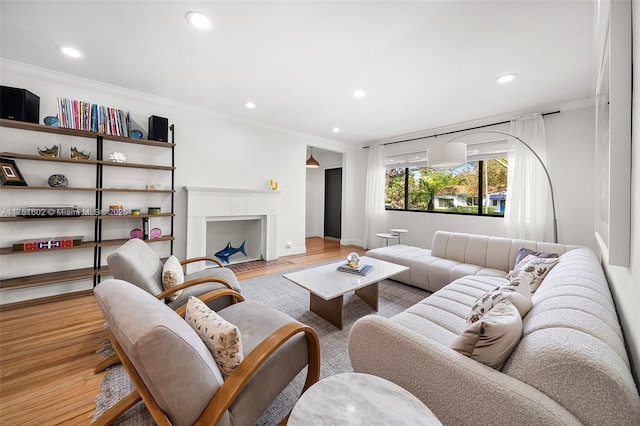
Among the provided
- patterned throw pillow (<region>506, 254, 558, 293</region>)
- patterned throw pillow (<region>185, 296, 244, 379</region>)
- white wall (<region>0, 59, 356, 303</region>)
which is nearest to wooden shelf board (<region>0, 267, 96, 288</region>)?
white wall (<region>0, 59, 356, 303</region>)

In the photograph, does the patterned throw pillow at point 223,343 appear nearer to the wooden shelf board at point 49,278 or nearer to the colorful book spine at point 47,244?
the wooden shelf board at point 49,278

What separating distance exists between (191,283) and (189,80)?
8.23ft

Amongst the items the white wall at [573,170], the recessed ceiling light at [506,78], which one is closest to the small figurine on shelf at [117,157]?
the recessed ceiling light at [506,78]

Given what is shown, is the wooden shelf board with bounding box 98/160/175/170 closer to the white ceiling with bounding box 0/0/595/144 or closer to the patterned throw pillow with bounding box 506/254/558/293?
the white ceiling with bounding box 0/0/595/144

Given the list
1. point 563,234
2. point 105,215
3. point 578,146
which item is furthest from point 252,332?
point 578,146

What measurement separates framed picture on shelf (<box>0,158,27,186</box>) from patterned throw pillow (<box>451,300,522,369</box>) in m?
4.17

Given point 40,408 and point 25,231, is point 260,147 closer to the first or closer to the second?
point 25,231

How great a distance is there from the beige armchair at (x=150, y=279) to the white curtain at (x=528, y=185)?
13.7 feet

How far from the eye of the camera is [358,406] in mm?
→ 768

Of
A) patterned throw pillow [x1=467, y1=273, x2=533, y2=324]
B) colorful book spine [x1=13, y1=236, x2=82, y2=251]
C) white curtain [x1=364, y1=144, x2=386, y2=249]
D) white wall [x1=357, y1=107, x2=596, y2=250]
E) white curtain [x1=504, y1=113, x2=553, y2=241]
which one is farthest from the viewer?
white curtain [x1=364, y1=144, x2=386, y2=249]

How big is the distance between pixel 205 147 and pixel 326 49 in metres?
2.63

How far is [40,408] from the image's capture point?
53.1 inches

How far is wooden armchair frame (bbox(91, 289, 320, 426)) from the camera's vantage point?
814 mm

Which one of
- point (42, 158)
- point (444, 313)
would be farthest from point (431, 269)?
point (42, 158)
